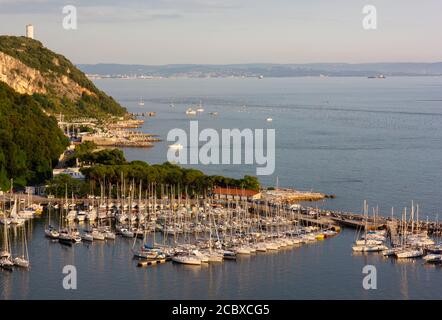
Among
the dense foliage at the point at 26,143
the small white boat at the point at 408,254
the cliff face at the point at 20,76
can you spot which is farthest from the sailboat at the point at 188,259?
the cliff face at the point at 20,76

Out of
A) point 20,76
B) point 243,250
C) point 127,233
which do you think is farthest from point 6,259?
point 20,76

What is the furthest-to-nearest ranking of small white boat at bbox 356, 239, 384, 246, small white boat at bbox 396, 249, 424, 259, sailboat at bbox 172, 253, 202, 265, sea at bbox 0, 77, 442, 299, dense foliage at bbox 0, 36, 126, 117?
dense foliage at bbox 0, 36, 126, 117 → small white boat at bbox 356, 239, 384, 246 → small white boat at bbox 396, 249, 424, 259 → sailboat at bbox 172, 253, 202, 265 → sea at bbox 0, 77, 442, 299

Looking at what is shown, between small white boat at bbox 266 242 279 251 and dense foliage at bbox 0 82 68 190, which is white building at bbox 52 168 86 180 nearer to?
dense foliage at bbox 0 82 68 190

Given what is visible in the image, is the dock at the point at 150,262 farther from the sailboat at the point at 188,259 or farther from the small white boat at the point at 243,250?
the small white boat at the point at 243,250

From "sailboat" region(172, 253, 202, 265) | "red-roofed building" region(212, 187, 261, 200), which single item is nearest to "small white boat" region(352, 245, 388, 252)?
"sailboat" region(172, 253, 202, 265)
